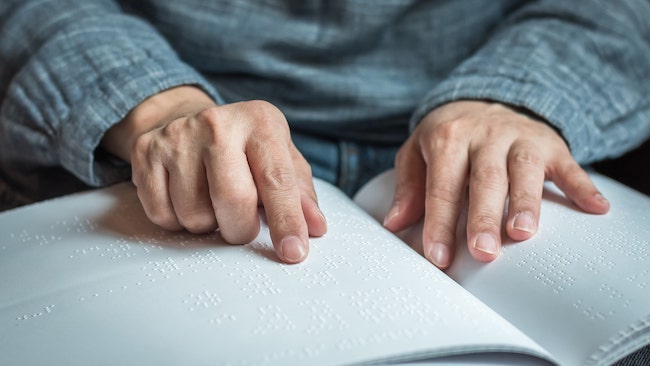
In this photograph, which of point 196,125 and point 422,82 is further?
point 422,82

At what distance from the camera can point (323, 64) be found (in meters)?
0.79

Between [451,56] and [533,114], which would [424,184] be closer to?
[533,114]

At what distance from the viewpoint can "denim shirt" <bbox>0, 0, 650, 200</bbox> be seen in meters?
0.65

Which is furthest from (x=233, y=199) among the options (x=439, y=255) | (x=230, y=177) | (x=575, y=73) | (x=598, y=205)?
(x=575, y=73)

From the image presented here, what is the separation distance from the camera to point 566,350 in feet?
1.43

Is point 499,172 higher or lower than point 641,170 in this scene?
higher

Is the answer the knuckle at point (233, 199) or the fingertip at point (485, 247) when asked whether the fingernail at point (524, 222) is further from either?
the knuckle at point (233, 199)

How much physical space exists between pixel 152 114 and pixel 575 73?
1.36 feet

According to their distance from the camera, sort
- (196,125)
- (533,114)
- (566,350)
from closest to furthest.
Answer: (566,350) → (196,125) → (533,114)

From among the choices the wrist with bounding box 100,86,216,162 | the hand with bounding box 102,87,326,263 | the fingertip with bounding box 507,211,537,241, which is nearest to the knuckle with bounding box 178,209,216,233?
the hand with bounding box 102,87,326,263

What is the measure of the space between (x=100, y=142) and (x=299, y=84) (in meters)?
0.22

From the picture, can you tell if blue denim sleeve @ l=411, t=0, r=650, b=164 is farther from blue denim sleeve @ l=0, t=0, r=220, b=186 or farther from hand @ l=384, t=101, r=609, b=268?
blue denim sleeve @ l=0, t=0, r=220, b=186

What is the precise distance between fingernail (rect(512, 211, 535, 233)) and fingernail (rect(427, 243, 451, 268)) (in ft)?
0.18

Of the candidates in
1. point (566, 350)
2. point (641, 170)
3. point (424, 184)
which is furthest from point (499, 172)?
point (641, 170)
